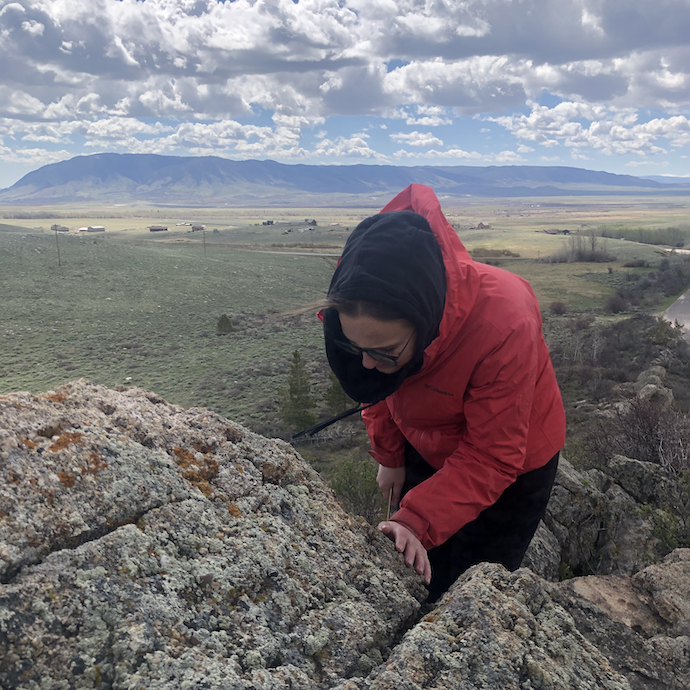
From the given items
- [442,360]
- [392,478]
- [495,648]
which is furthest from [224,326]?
[495,648]

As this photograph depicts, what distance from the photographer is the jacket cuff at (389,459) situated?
11.1 ft

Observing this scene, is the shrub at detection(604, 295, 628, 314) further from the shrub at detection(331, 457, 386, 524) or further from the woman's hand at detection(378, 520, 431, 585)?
the woman's hand at detection(378, 520, 431, 585)

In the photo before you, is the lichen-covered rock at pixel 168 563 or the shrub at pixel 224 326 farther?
the shrub at pixel 224 326

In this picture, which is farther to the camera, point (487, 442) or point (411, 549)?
point (411, 549)

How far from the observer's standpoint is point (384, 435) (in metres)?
3.33

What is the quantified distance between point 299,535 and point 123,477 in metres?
0.82

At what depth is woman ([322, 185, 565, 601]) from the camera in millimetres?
2268

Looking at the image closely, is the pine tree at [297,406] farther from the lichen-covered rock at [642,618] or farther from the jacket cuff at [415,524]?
the jacket cuff at [415,524]

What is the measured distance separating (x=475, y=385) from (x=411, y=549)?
2.86 ft

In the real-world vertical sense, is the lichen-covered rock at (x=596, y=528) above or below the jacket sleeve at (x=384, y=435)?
below

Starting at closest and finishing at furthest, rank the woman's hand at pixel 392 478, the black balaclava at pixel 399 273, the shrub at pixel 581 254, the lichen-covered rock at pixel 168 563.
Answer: the lichen-covered rock at pixel 168 563 → the black balaclava at pixel 399 273 → the woman's hand at pixel 392 478 → the shrub at pixel 581 254

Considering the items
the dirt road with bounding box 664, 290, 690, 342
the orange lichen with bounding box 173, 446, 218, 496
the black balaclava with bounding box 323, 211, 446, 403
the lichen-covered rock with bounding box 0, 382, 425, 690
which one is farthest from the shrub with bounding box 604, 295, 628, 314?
the orange lichen with bounding box 173, 446, 218, 496

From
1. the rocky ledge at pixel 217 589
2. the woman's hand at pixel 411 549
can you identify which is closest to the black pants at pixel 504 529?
the woman's hand at pixel 411 549

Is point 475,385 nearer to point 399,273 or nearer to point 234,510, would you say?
point 399,273
